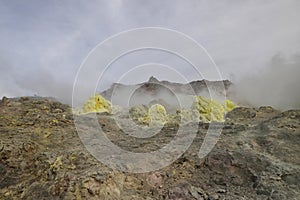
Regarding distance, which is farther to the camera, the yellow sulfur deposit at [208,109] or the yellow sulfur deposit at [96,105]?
the yellow sulfur deposit at [96,105]

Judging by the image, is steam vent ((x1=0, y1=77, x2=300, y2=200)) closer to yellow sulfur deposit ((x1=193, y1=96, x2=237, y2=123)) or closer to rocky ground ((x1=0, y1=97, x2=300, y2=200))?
rocky ground ((x1=0, y1=97, x2=300, y2=200))

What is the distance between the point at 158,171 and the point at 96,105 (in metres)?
10.7

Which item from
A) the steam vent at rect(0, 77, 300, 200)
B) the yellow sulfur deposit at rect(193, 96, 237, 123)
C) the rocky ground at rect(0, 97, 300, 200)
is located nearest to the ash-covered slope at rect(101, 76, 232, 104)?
the yellow sulfur deposit at rect(193, 96, 237, 123)

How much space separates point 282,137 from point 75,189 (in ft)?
23.5

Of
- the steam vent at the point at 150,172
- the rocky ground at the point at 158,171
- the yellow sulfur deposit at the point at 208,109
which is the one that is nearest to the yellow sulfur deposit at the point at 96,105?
the steam vent at the point at 150,172

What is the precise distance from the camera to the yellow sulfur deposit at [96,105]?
18.3 meters

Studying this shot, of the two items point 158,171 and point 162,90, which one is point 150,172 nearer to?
point 158,171

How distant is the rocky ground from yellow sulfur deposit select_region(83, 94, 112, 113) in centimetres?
600

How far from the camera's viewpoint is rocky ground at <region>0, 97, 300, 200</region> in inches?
311

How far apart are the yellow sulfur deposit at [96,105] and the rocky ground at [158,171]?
600 cm

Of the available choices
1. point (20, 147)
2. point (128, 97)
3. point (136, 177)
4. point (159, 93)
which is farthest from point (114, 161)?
point (159, 93)

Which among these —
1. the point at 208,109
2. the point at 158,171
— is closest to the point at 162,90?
the point at 208,109

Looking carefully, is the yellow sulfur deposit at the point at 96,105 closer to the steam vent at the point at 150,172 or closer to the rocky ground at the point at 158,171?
the steam vent at the point at 150,172

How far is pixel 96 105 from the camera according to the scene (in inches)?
742
